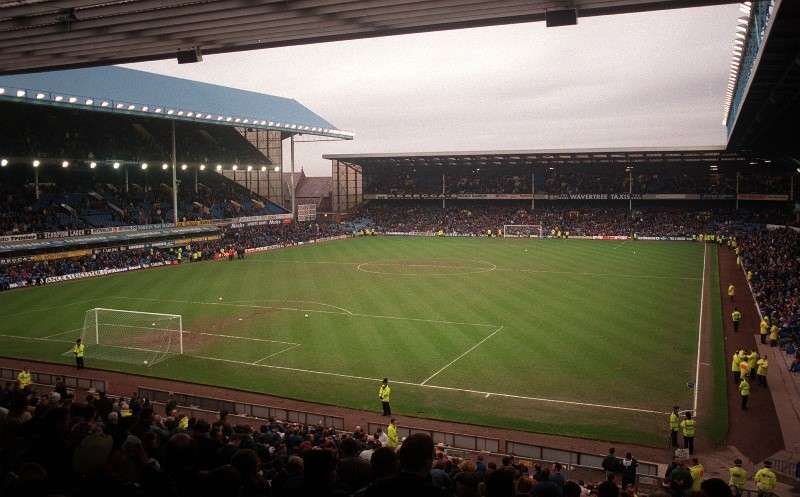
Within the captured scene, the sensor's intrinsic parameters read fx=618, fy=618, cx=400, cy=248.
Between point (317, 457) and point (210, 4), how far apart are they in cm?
828

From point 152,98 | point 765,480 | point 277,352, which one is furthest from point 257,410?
point 152,98

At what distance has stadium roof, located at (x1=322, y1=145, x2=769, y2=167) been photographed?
70000 mm

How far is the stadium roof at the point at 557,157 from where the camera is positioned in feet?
230

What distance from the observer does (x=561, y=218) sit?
82062 mm

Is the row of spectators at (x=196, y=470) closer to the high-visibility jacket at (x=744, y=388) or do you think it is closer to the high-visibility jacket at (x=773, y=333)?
the high-visibility jacket at (x=744, y=388)

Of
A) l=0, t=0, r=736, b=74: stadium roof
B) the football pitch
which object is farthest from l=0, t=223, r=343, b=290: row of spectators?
l=0, t=0, r=736, b=74: stadium roof

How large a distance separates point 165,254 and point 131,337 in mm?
29947

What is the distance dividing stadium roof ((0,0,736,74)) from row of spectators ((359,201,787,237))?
6680 cm

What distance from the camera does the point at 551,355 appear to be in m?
23.3

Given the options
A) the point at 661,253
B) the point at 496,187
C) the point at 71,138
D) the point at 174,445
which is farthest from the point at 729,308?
the point at 496,187

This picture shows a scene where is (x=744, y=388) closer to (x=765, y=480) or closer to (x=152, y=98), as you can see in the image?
(x=765, y=480)

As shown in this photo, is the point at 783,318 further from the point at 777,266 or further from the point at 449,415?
the point at 449,415

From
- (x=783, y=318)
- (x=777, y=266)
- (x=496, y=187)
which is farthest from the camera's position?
(x=496, y=187)

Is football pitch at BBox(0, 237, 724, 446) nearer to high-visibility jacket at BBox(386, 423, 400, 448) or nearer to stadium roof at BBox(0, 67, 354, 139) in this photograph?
high-visibility jacket at BBox(386, 423, 400, 448)
